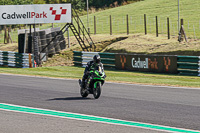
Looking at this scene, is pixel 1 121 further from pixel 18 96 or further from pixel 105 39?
pixel 105 39

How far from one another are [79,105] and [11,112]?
2158 millimetres

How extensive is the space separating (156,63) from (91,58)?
612 cm

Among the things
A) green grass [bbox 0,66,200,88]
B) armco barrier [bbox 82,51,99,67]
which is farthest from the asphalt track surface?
armco barrier [bbox 82,51,99,67]

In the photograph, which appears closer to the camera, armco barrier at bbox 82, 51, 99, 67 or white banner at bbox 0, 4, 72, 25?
armco barrier at bbox 82, 51, 99, 67

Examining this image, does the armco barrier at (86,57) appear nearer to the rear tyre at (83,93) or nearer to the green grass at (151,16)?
the green grass at (151,16)

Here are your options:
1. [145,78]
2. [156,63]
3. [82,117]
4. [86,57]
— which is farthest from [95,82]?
[86,57]

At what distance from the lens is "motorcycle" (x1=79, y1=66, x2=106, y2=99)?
44.9ft

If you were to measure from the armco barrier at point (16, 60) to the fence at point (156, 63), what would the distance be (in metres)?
4.47

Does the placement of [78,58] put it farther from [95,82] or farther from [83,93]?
[95,82]

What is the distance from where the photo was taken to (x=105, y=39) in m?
41.7

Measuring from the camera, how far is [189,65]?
81.6 feet

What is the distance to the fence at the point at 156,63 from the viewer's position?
81.4ft

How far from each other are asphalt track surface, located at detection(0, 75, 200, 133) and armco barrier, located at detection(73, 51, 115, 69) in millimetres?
10567

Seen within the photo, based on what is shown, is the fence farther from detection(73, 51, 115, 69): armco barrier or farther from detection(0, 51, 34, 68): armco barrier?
detection(0, 51, 34, 68): armco barrier
